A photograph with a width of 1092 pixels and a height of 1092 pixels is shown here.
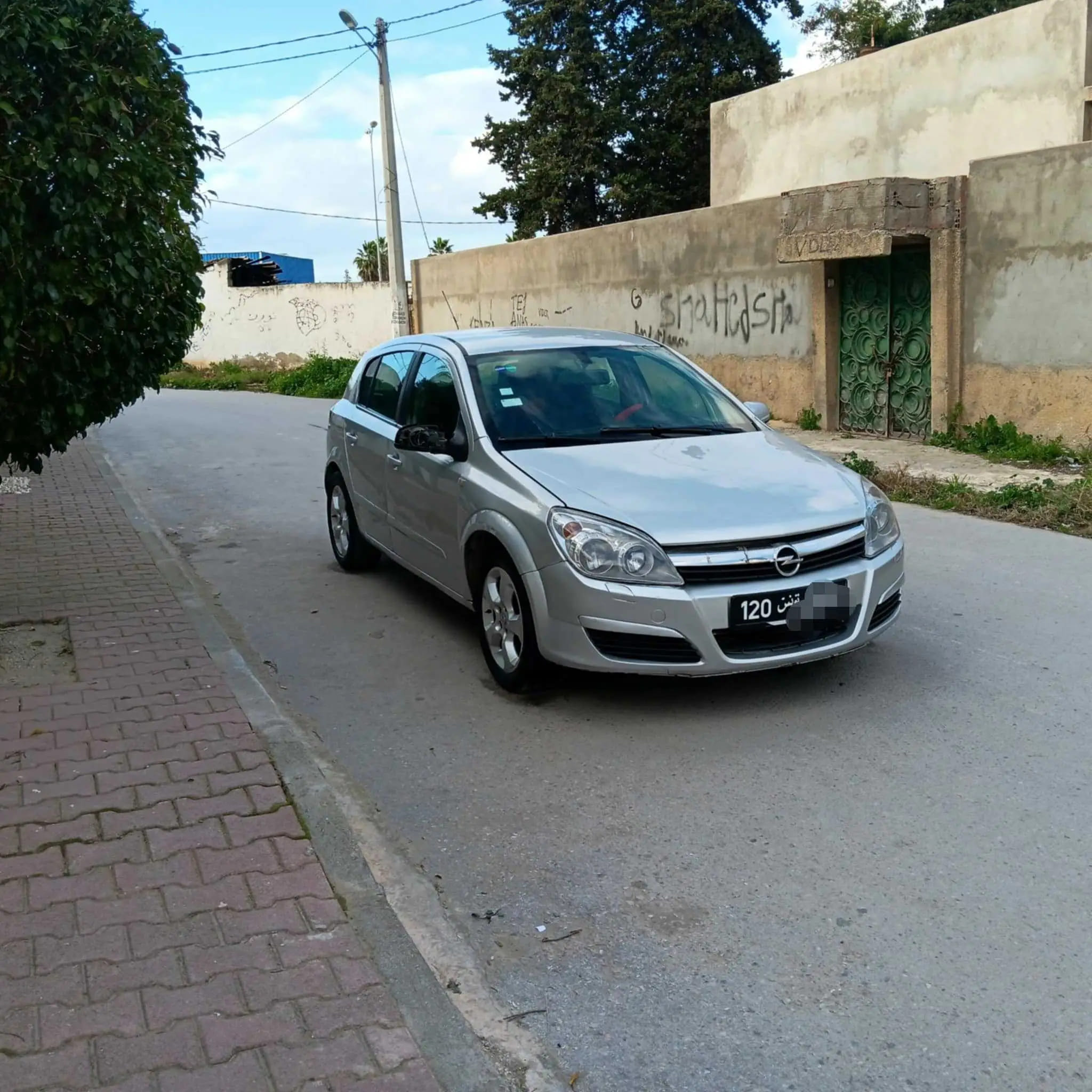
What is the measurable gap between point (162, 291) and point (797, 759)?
12.4 feet

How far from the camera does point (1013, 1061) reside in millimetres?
2889

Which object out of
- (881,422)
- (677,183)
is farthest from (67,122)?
(677,183)

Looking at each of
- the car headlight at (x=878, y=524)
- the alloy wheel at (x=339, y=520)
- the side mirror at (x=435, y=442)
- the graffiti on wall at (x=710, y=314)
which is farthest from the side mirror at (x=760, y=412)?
the graffiti on wall at (x=710, y=314)

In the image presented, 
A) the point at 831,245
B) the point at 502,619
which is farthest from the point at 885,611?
the point at 831,245

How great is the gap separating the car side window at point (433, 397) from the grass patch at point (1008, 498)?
4944 millimetres

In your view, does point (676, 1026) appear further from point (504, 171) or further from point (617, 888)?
point (504, 171)

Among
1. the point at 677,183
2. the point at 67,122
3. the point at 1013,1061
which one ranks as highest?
the point at 677,183

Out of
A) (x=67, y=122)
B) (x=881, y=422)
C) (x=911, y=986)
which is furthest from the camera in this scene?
(x=881, y=422)

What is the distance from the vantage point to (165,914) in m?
3.53

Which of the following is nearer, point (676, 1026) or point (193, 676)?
point (676, 1026)

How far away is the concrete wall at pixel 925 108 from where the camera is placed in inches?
589

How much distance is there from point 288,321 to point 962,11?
2139 cm

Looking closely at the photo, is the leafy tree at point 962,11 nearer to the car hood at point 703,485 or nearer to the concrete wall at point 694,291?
the concrete wall at point 694,291

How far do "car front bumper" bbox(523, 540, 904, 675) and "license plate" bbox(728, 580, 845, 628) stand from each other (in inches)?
0.9
